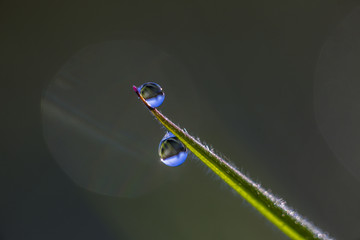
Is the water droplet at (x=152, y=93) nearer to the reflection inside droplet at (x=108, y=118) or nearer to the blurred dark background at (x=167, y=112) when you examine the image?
the blurred dark background at (x=167, y=112)

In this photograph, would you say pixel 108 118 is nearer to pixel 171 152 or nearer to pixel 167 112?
pixel 167 112

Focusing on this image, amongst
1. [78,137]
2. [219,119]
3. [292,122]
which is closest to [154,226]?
[219,119]

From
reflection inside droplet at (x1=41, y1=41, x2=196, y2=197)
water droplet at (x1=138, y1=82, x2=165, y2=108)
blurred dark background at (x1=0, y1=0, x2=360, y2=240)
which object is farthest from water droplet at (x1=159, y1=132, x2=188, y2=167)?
reflection inside droplet at (x1=41, y1=41, x2=196, y2=197)

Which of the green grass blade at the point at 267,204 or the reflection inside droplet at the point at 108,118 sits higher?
the green grass blade at the point at 267,204

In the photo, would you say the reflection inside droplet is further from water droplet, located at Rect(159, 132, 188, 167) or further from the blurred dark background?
water droplet, located at Rect(159, 132, 188, 167)

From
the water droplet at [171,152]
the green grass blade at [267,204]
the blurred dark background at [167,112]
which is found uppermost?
the green grass blade at [267,204]

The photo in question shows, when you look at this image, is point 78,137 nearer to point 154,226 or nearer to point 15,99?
point 15,99

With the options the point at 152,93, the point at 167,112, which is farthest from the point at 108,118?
the point at 152,93

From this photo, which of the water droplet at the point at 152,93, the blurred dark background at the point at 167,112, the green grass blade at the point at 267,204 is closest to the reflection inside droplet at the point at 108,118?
the blurred dark background at the point at 167,112

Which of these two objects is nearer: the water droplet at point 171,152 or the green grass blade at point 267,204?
the green grass blade at point 267,204
